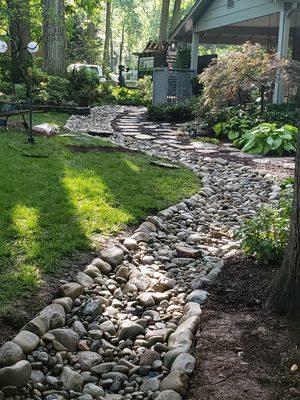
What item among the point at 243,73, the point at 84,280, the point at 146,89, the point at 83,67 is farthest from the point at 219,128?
the point at 146,89

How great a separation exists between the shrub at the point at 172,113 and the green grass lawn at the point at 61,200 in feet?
19.1

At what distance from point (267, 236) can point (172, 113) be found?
32.9 ft

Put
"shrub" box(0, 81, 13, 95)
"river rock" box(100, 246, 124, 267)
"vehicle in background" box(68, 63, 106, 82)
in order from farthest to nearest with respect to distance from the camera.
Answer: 1. "vehicle in background" box(68, 63, 106, 82)
2. "shrub" box(0, 81, 13, 95)
3. "river rock" box(100, 246, 124, 267)

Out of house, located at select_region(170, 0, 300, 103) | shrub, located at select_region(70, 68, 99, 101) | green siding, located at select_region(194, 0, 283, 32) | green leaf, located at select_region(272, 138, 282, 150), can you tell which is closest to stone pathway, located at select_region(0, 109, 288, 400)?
green leaf, located at select_region(272, 138, 282, 150)

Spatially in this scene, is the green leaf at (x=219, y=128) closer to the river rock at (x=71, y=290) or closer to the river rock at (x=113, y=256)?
the river rock at (x=113, y=256)

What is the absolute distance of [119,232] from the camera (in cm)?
420

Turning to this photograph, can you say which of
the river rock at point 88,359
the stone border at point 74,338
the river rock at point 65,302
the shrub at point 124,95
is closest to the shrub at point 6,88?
the shrub at point 124,95

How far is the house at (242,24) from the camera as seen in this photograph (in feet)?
37.2

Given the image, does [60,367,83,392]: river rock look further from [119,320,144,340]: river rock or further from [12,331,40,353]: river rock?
[119,320,144,340]: river rock

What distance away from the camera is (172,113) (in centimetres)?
1321

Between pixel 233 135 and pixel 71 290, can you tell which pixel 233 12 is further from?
pixel 71 290

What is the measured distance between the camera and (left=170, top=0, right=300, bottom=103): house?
11.3 metres

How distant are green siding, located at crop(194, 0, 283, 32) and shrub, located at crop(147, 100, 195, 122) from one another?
2.74m

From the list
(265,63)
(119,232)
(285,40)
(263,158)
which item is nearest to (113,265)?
(119,232)
